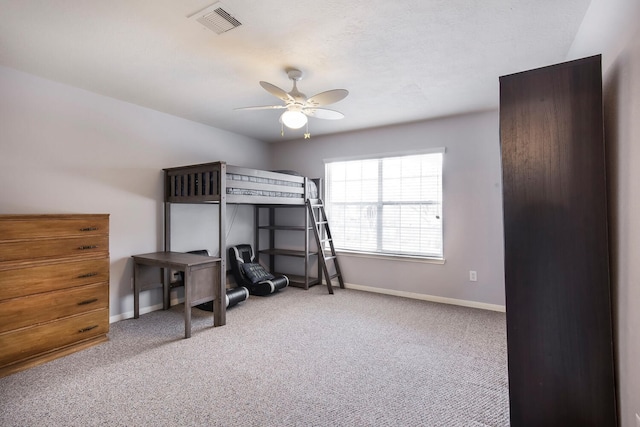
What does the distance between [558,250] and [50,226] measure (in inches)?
136

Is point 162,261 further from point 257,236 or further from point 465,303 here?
point 465,303

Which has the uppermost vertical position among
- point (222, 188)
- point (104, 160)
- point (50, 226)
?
point (104, 160)

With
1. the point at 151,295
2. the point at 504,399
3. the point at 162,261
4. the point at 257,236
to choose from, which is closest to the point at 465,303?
the point at 504,399

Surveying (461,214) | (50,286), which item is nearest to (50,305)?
(50,286)

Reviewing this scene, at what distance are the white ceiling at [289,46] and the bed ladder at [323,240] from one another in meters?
1.84

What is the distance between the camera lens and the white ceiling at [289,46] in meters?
1.83

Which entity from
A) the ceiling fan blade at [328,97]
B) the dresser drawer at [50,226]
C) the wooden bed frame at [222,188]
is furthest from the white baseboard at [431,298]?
the dresser drawer at [50,226]

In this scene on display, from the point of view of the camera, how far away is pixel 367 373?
2.28m

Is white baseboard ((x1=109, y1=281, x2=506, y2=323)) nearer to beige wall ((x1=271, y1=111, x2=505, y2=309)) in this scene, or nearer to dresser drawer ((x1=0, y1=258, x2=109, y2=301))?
beige wall ((x1=271, y1=111, x2=505, y2=309))

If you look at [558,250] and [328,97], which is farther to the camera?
[328,97]

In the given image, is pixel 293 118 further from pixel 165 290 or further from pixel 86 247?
pixel 165 290

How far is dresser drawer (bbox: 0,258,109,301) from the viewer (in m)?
2.26

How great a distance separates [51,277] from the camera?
246 centimetres

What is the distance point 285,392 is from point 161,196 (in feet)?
9.26
